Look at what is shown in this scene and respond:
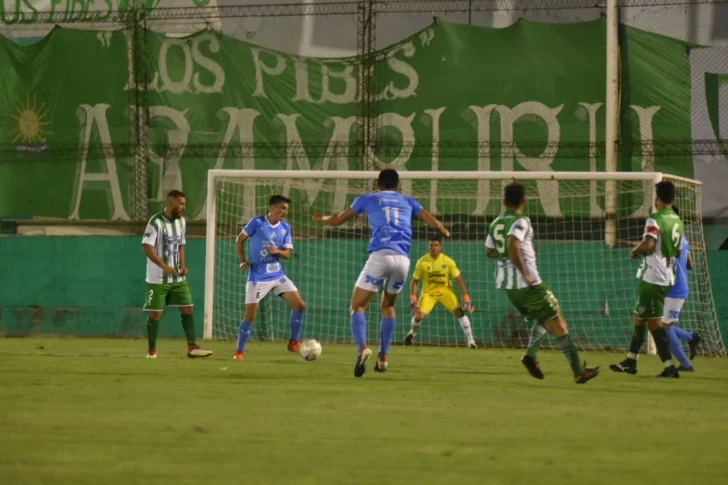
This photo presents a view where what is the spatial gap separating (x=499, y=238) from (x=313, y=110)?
12180 millimetres

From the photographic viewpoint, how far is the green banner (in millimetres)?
22016

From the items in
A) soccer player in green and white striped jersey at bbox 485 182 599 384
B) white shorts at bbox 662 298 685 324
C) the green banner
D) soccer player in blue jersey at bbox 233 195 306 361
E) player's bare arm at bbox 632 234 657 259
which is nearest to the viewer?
Answer: soccer player in green and white striped jersey at bbox 485 182 599 384

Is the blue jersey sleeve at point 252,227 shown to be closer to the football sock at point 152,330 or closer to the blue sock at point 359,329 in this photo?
the football sock at point 152,330

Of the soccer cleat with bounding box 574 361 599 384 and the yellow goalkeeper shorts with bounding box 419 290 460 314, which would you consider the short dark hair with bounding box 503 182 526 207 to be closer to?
the soccer cleat with bounding box 574 361 599 384

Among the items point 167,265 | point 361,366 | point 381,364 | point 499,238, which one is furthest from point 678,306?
point 167,265

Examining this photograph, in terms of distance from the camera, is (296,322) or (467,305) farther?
(467,305)

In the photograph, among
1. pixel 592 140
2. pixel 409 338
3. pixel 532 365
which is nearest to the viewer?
pixel 532 365

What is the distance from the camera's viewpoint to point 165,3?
24.0m

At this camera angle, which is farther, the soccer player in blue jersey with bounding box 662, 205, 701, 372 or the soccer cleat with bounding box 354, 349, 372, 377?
the soccer player in blue jersey with bounding box 662, 205, 701, 372

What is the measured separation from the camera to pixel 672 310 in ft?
46.4

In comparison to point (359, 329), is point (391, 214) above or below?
above

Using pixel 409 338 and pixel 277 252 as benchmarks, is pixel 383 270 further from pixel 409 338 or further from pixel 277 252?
pixel 409 338

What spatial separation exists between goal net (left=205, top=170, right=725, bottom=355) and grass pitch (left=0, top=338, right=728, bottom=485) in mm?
7148

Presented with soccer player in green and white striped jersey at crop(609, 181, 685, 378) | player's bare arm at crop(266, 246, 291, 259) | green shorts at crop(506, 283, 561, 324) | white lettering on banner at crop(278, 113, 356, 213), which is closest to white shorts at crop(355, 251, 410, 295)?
green shorts at crop(506, 283, 561, 324)
